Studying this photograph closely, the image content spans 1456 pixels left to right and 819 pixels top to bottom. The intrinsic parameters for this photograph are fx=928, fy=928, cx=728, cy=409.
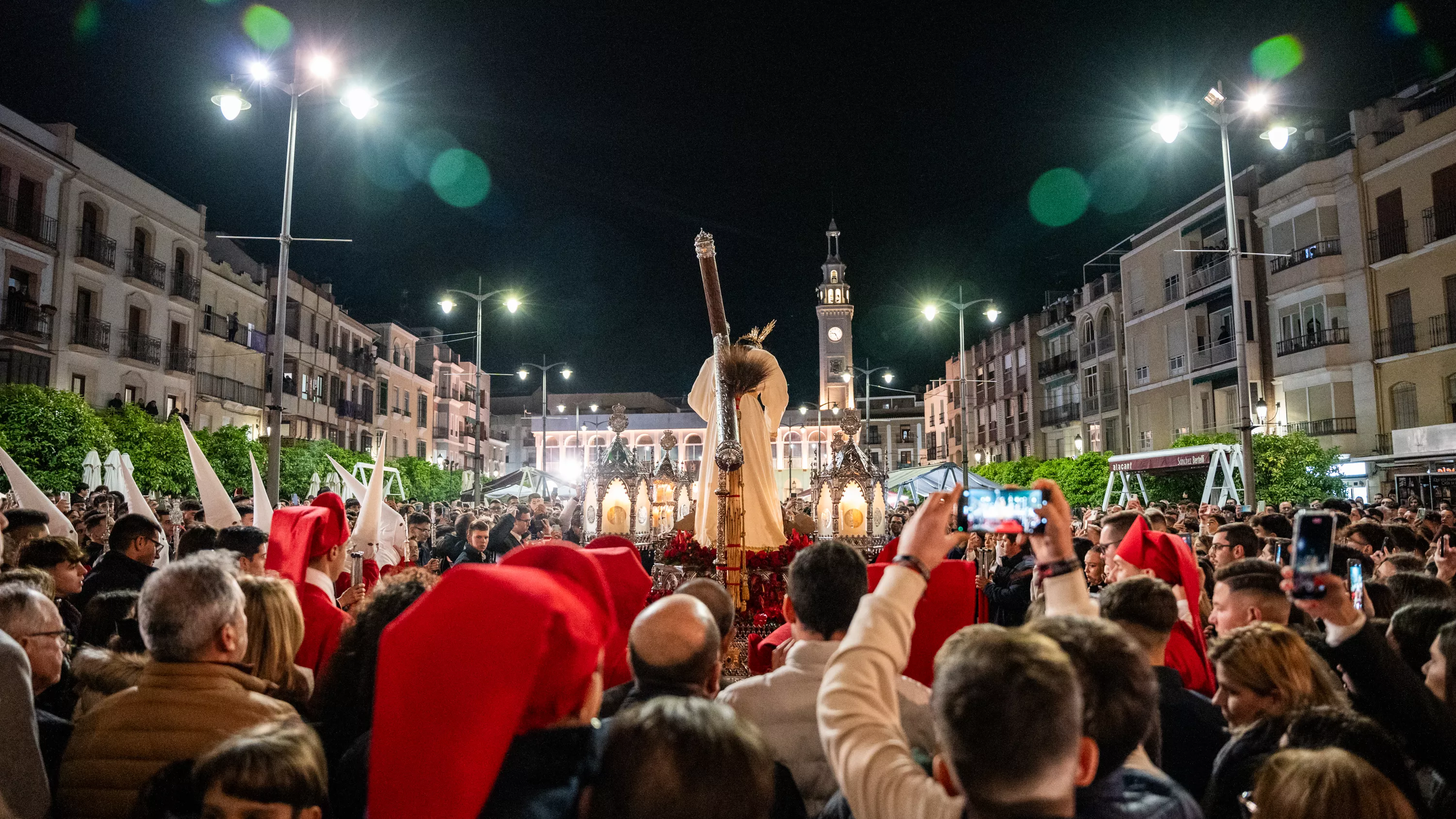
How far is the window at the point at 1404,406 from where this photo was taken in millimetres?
27406

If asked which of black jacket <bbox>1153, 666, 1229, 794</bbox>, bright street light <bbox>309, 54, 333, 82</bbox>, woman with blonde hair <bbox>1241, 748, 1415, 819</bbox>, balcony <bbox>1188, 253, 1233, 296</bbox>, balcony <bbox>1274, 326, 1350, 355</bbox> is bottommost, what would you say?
black jacket <bbox>1153, 666, 1229, 794</bbox>

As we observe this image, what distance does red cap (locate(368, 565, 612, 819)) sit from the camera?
2152mm

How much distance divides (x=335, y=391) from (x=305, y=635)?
47029 millimetres

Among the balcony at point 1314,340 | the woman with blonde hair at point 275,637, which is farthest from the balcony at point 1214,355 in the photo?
the woman with blonde hair at point 275,637

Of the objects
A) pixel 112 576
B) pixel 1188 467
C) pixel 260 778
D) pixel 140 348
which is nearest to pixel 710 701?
pixel 260 778

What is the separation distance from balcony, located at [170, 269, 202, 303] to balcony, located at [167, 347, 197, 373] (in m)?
1.90

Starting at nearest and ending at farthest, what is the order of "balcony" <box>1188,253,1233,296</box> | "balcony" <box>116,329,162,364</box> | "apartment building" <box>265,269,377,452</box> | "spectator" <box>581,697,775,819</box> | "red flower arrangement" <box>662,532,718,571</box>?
1. "spectator" <box>581,697,775,819</box>
2. "red flower arrangement" <box>662,532,718,571</box>
3. "balcony" <box>116,329,162,364</box>
4. "balcony" <box>1188,253,1233,296</box>
5. "apartment building" <box>265,269,377,452</box>

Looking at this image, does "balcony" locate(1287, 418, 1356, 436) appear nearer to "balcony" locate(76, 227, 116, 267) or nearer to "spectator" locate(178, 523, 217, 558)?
"spectator" locate(178, 523, 217, 558)

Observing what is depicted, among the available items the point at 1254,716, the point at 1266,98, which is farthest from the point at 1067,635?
the point at 1266,98

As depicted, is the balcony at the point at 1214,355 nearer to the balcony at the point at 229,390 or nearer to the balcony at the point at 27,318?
the balcony at the point at 229,390

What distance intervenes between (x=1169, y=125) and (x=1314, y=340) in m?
19.8

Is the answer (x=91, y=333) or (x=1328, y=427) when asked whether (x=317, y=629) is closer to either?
(x=91, y=333)

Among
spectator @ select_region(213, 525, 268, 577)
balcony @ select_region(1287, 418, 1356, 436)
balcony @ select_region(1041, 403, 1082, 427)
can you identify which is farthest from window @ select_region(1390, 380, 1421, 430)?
spectator @ select_region(213, 525, 268, 577)

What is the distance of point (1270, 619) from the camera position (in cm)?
395
